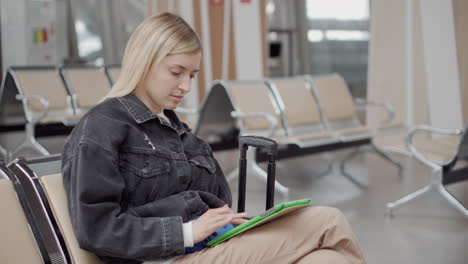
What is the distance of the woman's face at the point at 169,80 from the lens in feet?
4.63

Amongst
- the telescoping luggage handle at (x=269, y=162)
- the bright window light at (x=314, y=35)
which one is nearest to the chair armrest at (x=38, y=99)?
the telescoping luggage handle at (x=269, y=162)

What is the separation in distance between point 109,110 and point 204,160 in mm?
323

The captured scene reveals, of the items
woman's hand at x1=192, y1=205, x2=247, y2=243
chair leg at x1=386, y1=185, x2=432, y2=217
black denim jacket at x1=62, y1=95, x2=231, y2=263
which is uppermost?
black denim jacket at x1=62, y1=95, x2=231, y2=263

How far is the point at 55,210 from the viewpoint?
4.45 ft

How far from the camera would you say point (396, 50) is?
6145 mm

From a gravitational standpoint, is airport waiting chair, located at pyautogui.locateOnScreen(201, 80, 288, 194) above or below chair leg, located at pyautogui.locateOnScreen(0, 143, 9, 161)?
above

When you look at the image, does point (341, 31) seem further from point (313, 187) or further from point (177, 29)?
point (177, 29)

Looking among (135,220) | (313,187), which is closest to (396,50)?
(313,187)

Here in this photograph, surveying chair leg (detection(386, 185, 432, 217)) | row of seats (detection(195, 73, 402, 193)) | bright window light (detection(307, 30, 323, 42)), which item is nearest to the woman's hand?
chair leg (detection(386, 185, 432, 217))

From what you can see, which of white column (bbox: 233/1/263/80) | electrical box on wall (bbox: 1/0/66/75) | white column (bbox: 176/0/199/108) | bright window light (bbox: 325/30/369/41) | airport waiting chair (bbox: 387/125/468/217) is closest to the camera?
airport waiting chair (bbox: 387/125/468/217)

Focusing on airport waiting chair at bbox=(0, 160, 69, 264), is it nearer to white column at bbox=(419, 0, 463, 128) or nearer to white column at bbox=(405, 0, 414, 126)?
white column at bbox=(419, 0, 463, 128)

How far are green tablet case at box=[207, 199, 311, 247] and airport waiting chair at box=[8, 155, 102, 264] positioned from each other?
0.31 metres

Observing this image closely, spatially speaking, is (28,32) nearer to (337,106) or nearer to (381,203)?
(337,106)

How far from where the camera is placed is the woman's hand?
1.34m
